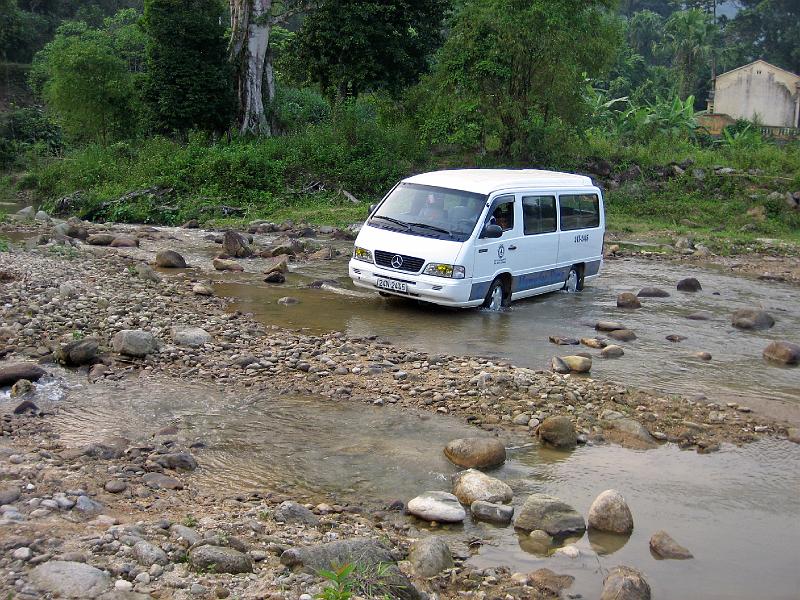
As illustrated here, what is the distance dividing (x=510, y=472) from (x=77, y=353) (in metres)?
4.64

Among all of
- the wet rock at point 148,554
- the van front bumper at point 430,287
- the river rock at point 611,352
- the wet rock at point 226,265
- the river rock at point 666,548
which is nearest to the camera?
the wet rock at point 148,554

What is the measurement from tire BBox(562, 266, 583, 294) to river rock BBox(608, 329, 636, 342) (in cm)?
283

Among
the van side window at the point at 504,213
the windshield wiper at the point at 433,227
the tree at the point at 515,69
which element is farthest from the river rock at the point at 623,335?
the tree at the point at 515,69

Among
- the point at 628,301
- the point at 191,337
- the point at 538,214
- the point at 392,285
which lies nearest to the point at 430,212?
the point at 392,285

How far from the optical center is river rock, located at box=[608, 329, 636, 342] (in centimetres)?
1199

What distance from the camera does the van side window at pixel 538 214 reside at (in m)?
13.4

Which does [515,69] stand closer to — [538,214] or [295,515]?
[538,214]

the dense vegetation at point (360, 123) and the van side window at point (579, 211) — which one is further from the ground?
the dense vegetation at point (360, 123)

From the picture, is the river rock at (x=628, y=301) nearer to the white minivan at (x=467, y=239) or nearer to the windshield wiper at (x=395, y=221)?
the white minivan at (x=467, y=239)

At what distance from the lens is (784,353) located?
1119cm

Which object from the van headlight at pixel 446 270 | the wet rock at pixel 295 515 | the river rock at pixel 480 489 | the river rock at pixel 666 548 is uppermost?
the van headlight at pixel 446 270

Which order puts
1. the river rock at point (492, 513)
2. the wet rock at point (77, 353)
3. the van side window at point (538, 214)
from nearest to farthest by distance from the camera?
the river rock at point (492, 513) → the wet rock at point (77, 353) → the van side window at point (538, 214)

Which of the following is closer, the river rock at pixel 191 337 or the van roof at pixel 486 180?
the river rock at pixel 191 337

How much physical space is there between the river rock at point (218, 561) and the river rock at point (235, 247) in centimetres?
1246
